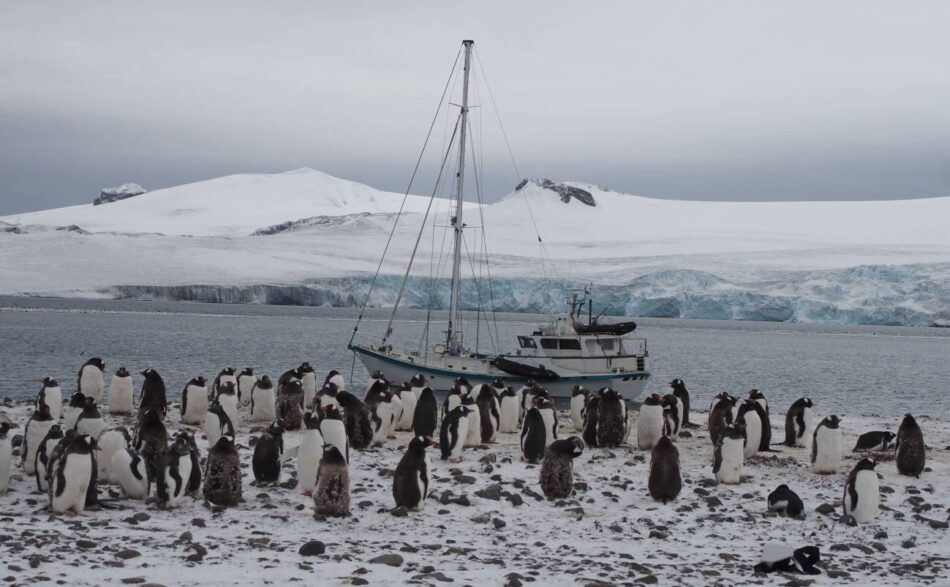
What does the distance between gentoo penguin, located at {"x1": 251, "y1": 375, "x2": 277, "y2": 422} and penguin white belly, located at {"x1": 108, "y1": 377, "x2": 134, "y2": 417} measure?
209cm

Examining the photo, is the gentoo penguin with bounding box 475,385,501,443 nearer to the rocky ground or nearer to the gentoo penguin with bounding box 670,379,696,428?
the rocky ground

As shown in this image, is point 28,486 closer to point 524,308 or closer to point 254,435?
point 254,435

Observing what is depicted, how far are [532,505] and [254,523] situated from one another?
9.88ft

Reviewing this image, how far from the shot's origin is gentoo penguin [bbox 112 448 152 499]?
10398 mm

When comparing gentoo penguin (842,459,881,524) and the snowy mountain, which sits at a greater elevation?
the snowy mountain

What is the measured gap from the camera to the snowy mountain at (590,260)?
256ft

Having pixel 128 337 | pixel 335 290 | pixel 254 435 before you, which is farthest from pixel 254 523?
pixel 335 290

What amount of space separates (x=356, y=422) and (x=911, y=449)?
7.22 m

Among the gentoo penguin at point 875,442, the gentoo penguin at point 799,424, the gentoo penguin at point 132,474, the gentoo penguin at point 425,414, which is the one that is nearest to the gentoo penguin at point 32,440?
the gentoo penguin at point 132,474

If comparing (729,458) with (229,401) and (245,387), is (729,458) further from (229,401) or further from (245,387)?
(245,387)

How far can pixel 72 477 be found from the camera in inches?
378

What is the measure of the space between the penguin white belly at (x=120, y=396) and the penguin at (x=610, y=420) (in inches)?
301

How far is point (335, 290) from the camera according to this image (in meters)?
89.7

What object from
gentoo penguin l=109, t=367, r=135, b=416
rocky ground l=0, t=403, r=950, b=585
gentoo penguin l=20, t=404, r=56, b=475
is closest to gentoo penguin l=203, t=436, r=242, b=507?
rocky ground l=0, t=403, r=950, b=585
